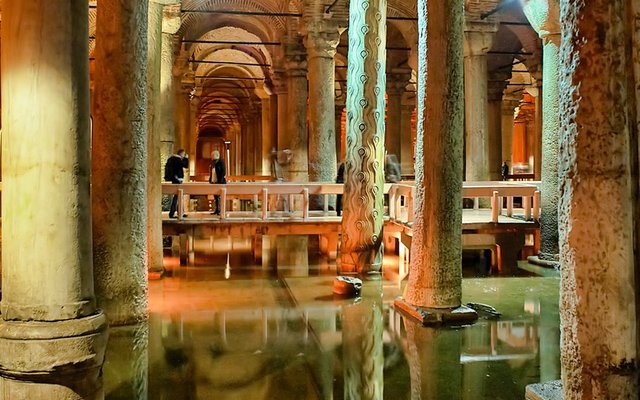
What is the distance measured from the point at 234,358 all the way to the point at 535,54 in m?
15.7

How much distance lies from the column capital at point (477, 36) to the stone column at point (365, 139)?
205 inches

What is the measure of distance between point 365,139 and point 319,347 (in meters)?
4.42

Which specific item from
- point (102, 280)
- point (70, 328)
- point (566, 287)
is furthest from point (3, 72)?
point (102, 280)

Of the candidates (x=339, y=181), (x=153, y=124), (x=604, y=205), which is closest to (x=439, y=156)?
(x=604, y=205)

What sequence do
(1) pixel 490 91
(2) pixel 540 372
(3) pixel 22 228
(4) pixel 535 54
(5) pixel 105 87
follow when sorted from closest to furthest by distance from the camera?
(3) pixel 22 228 < (2) pixel 540 372 < (5) pixel 105 87 < (4) pixel 535 54 < (1) pixel 490 91

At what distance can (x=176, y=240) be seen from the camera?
40.6 ft

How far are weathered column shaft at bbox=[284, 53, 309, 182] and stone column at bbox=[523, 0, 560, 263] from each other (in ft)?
20.8

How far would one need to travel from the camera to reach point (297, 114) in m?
16.2

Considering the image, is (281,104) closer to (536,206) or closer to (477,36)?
(477,36)

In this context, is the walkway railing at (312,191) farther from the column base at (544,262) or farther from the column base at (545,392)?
the column base at (545,392)

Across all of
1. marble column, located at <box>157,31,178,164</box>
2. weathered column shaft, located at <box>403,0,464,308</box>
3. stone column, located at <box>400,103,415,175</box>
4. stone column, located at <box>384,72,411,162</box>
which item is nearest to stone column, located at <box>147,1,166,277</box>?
marble column, located at <box>157,31,178,164</box>

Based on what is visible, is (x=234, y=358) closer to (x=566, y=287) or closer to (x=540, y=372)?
(x=540, y=372)

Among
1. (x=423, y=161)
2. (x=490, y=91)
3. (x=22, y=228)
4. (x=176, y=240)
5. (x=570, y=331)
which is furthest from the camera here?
(x=490, y=91)

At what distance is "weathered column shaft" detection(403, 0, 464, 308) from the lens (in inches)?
260
